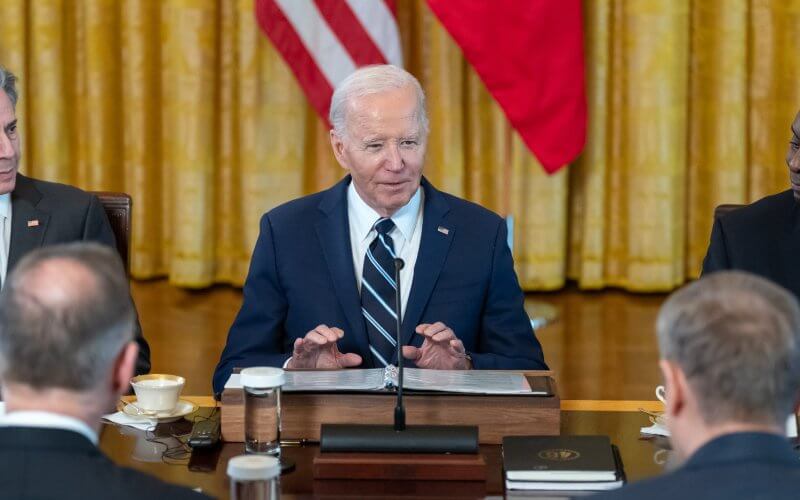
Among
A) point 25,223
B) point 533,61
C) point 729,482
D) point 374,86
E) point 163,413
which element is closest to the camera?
point 729,482

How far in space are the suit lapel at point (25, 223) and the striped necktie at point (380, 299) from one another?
917 mm

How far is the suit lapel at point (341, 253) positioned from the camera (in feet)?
10.5

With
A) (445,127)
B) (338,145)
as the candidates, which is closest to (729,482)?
(338,145)

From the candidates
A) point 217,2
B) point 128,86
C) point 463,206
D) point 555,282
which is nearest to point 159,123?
point 128,86

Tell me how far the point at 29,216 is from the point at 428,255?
1105mm

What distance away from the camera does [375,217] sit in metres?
3.33

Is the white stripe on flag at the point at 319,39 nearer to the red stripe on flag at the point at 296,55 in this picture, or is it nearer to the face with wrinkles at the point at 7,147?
the red stripe on flag at the point at 296,55

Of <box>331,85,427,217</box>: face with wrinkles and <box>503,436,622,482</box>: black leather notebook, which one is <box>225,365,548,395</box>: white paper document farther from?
<box>331,85,427,217</box>: face with wrinkles

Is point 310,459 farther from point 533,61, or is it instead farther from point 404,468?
point 533,61

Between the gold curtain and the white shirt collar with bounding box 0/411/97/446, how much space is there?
5.00m

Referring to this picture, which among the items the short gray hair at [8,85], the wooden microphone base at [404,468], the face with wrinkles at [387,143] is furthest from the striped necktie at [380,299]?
the short gray hair at [8,85]

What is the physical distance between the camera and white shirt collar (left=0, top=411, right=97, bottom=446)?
1.70 meters

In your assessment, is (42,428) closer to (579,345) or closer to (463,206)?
(463,206)

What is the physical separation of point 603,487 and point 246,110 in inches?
184
